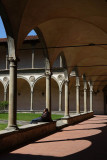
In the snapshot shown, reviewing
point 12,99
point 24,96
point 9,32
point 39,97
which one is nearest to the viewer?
point 12,99

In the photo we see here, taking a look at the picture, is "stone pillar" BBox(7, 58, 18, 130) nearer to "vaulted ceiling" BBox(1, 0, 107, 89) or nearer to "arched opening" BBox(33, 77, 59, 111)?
"vaulted ceiling" BBox(1, 0, 107, 89)

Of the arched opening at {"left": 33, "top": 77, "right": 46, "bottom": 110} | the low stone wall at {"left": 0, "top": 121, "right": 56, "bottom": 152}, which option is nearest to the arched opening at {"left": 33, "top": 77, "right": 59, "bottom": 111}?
the arched opening at {"left": 33, "top": 77, "right": 46, "bottom": 110}

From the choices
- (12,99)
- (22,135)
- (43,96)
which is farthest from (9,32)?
(43,96)

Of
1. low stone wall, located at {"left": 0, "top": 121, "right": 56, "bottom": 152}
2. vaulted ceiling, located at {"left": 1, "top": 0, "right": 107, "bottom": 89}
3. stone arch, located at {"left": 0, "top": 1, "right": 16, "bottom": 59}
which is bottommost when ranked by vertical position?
low stone wall, located at {"left": 0, "top": 121, "right": 56, "bottom": 152}

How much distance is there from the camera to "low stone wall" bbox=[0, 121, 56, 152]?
5.85 m

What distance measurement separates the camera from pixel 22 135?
6.93 metres

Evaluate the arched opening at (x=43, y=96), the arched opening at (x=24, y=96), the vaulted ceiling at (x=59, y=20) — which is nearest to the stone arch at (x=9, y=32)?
the vaulted ceiling at (x=59, y=20)

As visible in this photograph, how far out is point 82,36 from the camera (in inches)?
463

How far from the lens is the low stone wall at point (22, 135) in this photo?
5854 millimetres

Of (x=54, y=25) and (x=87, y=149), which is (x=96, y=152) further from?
(x=54, y=25)

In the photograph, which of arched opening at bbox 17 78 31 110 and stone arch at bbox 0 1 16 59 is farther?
arched opening at bbox 17 78 31 110

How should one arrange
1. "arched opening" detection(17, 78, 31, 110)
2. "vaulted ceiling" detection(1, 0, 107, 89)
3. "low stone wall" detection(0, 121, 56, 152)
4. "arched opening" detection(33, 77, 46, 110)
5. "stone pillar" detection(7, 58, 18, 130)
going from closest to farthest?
1. "low stone wall" detection(0, 121, 56, 152)
2. "stone pillar" detection(7, 58, 18, 130)
3. "vaulted ceiling" detection(1, 0, 107, 89)
4. "arched opening" detection(33, 77, 46, 110)
5. "arched opening" detection(17, 78, 31, 110)

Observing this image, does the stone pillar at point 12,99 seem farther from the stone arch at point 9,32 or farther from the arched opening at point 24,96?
the arched opening at point 24,96

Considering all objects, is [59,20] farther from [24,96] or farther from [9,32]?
[24,96]
